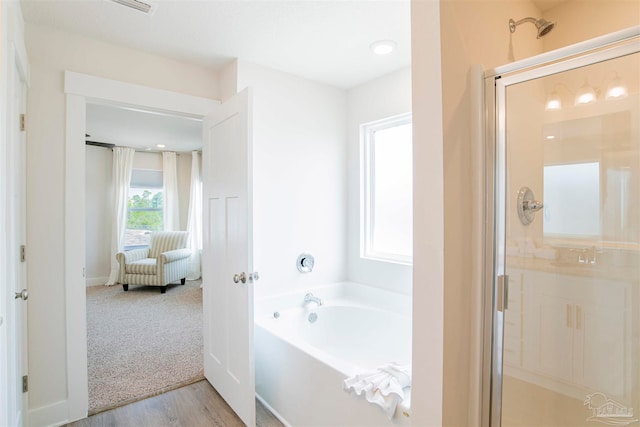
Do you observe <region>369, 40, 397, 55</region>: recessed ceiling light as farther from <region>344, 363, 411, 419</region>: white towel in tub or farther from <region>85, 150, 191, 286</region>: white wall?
<region>85, 150, 191, 286</region>: white wall

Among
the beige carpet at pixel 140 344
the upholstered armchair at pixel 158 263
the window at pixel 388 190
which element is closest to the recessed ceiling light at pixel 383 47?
the window at pixel 388 190

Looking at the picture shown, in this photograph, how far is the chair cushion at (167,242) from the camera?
18.9 feet

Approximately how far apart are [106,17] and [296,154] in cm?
146

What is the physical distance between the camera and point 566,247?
1503 mm

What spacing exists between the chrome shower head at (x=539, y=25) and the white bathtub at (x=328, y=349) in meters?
1.72

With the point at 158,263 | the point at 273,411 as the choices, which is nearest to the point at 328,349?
the point at 273,411

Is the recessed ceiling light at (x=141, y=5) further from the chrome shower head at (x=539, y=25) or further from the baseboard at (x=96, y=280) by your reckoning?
the baseboard at (x=96, y=280)

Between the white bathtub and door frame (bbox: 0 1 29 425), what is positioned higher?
door frame (bbox: 0 1 29 425)

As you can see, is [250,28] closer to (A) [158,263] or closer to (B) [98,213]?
(A) [158,263]

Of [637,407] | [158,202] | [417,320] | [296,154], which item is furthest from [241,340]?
[158,202]

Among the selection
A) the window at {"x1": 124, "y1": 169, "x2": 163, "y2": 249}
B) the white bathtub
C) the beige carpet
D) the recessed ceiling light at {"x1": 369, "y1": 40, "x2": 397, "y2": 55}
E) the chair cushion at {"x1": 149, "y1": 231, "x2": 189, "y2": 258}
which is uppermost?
the recessed ceiling light at {"x1": 369, "y1": 40, "x2": 397, "y2": 55}

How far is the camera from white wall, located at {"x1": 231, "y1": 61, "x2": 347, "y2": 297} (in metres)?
2.59

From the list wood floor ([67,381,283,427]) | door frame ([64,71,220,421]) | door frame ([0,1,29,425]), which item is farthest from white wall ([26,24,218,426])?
door frame ([0,1,29,425])

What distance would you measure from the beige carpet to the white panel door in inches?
17.0
